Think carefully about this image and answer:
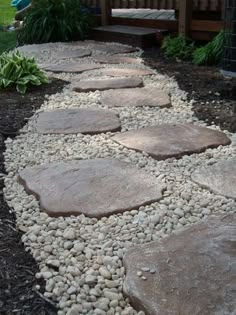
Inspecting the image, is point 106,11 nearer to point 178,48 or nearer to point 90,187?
point 178,48

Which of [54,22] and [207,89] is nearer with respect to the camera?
[207,89]

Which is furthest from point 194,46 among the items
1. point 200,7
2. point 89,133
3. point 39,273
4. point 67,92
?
point 39,273

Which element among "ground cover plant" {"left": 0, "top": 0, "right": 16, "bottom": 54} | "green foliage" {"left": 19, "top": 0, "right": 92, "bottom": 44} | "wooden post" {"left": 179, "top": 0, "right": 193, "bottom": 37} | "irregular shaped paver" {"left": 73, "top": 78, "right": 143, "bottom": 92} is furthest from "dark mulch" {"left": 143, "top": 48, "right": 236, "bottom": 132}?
"ground cover plant" {"left": 0, "top": 0, "right": 16, "bottom": 54}

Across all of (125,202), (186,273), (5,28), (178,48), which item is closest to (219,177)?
(125,202)

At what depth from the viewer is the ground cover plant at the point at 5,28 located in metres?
7.02

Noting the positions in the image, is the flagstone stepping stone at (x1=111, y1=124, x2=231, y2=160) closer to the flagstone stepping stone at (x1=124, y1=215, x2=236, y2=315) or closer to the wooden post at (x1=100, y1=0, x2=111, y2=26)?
the flagstone stepping stone at (x1=124, y1=215, x2=236, y2=315)

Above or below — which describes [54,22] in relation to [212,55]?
above

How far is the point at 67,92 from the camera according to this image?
384cm

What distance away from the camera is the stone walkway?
1484 millimetres

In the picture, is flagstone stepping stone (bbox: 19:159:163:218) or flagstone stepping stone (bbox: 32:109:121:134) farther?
flagstone stepping stone (bbox: 32:109:121:134)

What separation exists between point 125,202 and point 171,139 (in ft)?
2.62

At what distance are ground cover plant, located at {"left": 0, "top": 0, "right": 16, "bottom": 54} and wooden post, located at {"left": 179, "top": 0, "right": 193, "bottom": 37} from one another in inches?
92.3

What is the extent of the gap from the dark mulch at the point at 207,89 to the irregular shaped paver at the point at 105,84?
14.5 inches

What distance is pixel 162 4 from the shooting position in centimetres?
604
